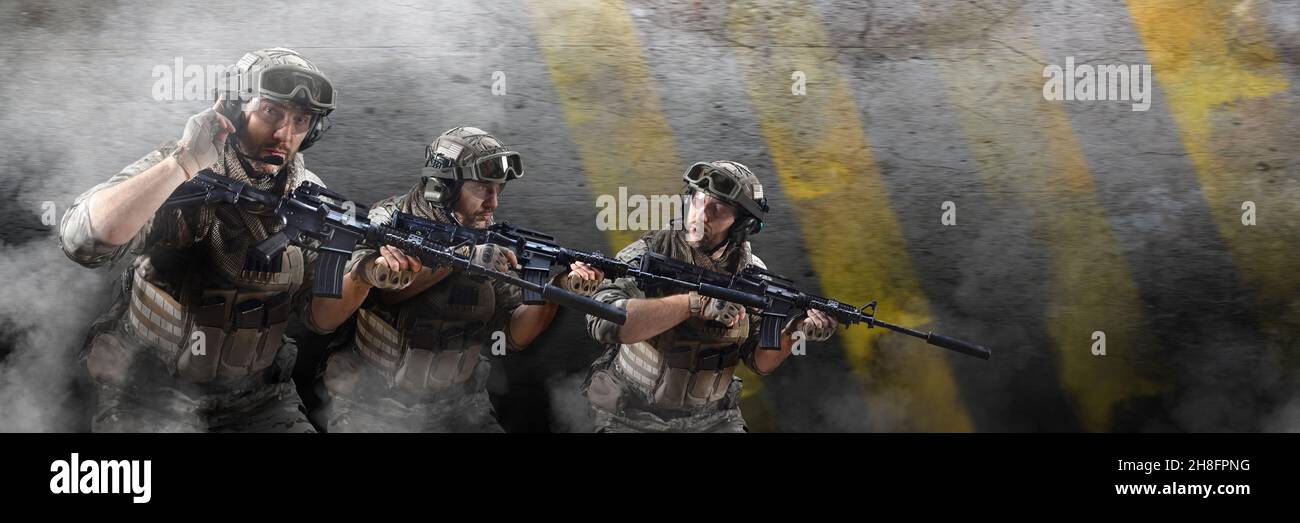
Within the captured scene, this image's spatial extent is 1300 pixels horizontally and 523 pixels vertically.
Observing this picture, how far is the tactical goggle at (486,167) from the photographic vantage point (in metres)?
7.91

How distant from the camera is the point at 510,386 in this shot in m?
8.73

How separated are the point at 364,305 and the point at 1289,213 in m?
5.75

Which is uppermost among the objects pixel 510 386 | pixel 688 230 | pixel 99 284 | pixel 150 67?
pixel 150 67

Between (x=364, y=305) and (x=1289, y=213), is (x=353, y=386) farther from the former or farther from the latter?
(x=1289, y=213)

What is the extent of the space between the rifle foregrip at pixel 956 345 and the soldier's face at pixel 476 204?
2639 mm

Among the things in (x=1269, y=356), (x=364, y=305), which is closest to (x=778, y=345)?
(x=364, y=305)

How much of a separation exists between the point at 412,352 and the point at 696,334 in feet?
5.27

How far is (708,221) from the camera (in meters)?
8.24

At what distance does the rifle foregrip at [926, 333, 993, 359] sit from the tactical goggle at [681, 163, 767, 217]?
4.04 ft

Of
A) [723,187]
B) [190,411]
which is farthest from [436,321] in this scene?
[723,187]

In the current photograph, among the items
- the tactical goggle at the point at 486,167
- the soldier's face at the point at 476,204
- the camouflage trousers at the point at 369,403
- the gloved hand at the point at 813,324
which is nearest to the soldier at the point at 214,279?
the camouflage trousers at the point at 369,403

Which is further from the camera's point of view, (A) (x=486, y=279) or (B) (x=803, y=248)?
(B) (x=803, y=248)

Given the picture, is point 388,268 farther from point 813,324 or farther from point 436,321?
point 813,324

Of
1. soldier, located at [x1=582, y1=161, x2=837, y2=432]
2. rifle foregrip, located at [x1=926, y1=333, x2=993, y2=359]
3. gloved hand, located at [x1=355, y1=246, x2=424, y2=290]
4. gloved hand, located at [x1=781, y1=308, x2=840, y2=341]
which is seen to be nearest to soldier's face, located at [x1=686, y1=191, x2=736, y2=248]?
soldier, located at [x1=582, y1=161, x2=837, y2=432]
